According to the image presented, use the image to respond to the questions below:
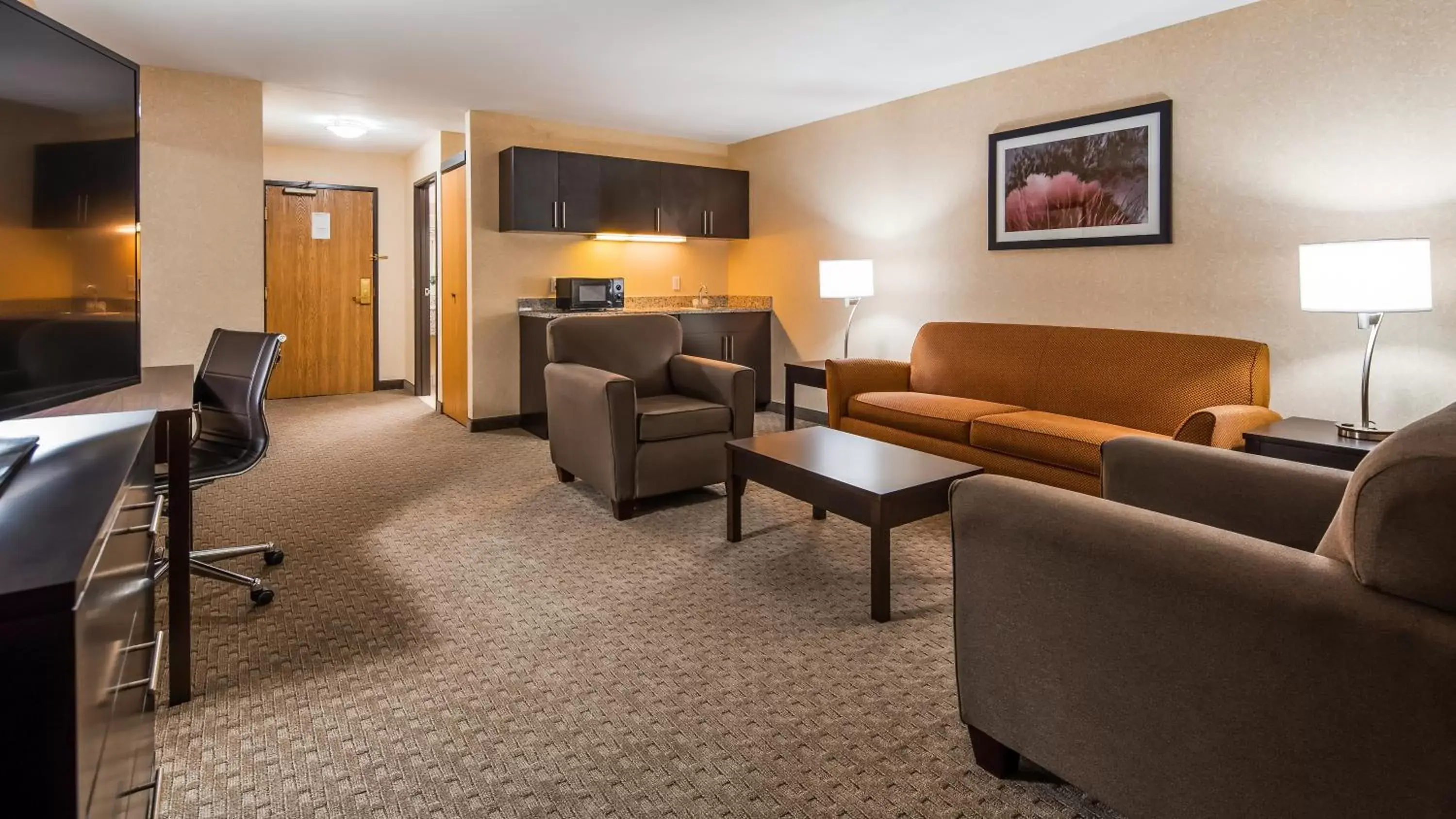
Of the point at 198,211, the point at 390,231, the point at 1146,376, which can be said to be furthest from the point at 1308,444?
the point at 390,231

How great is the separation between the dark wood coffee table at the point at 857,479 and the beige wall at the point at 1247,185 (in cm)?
176

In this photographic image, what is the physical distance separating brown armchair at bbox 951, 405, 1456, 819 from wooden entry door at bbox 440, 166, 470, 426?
4.96 meters

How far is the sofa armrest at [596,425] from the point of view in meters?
3.57

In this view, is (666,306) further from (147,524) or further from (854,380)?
(147,524)

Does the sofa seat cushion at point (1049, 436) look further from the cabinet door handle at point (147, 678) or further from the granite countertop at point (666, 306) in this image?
the cabinet door handle at point (147, 678)

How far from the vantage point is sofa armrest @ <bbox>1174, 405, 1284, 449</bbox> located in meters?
2.96

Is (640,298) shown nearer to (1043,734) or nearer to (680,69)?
(680,69)

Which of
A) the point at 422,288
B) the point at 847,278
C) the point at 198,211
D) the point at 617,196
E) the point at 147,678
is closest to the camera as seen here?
the point at 147,678

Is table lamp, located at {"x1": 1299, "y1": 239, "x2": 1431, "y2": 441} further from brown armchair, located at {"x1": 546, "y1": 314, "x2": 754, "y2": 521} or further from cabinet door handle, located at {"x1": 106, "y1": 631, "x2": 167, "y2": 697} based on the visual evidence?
cabinet door handle, located at {"x1": 106, "y1": 631, "x2": 167, "y2": 697}

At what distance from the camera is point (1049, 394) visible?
13.7 ft

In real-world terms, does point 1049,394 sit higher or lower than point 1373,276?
lower

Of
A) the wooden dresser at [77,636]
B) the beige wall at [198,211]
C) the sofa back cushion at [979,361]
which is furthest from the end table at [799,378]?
the wooden dresser at [77,636]

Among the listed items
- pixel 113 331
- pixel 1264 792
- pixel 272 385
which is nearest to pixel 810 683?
pixel 1264 792

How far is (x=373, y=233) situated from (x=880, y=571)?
21.8ft
